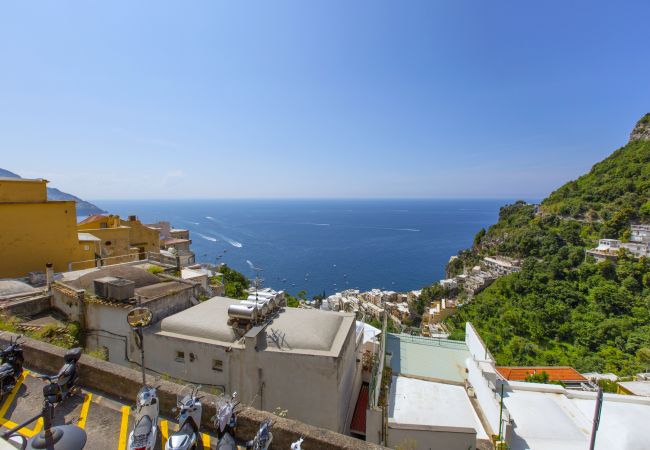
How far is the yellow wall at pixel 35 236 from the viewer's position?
1400cm

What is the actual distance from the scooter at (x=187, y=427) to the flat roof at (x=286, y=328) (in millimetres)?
3609

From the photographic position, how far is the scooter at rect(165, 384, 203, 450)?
3.94 metres

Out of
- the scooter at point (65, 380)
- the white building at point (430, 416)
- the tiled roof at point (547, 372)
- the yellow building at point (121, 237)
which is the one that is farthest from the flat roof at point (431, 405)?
the yellow building at point (121, 237)

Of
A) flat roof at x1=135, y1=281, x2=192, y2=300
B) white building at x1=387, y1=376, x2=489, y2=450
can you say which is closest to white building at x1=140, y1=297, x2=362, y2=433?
flat roof at x1=135, y1=281, x2=192, y2=300

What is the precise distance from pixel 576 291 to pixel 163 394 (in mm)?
54371

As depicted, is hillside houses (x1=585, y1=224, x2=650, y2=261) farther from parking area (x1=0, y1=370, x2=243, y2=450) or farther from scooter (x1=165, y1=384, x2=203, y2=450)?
parking area (x1=0, y1=370, x2=243, y2=450)

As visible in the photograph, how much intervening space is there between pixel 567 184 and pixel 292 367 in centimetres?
11063

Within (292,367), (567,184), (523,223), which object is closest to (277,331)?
(292,367)

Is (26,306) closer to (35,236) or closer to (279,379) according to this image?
(35,236)

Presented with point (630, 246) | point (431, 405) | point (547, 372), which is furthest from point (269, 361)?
point (630, 246)

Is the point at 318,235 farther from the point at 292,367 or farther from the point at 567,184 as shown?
the point at 292,367

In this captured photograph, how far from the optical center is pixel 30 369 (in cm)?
625

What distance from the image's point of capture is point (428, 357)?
1420 centimetres

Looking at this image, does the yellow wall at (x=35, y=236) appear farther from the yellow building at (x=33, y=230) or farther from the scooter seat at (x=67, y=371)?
the scooter seat at (x=67, y=371)
